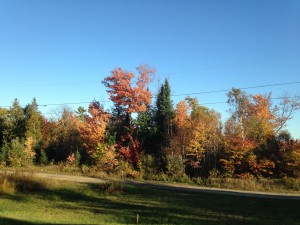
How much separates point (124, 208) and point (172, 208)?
7.05 ft

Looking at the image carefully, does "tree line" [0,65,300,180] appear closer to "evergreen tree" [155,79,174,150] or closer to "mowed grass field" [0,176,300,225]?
"evergreen tree" [155,79,174,150]

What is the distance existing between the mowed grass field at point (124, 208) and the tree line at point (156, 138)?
506 inches

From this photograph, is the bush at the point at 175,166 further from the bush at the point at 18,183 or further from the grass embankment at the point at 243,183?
the bush at the point at 18,183

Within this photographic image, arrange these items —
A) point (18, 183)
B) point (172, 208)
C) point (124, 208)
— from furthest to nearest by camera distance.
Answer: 1. point (18, 183)
2. point (172, 208)
3. point (124, 208)

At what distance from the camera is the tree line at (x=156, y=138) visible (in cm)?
3042

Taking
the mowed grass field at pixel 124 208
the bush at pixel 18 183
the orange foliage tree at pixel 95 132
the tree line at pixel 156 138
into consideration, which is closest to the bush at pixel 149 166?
the tree line at pixel 156 138

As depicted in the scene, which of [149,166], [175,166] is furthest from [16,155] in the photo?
[175,166]

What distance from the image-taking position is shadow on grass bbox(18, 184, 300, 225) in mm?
11961

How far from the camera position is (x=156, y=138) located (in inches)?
1555

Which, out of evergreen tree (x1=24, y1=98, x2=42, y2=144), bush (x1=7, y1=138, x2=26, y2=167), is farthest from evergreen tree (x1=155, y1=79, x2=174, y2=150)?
evergreen tree (x1=24, y1=98, x2=42, y2=144)

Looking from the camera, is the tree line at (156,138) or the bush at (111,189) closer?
the bush at (111,189)

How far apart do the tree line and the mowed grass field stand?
42.2 feet

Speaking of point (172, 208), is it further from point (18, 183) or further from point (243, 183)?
point (243, 183)

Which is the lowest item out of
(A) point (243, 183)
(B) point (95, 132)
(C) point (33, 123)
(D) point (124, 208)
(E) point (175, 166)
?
(D) point (124, 208)
